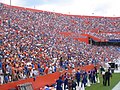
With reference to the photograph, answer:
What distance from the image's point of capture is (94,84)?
22812 mm

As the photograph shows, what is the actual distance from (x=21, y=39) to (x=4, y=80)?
37.2 feet

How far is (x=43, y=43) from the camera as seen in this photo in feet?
103

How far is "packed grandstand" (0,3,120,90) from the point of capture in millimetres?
19609

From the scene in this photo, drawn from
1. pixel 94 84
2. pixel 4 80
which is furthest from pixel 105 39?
pixel 4 80

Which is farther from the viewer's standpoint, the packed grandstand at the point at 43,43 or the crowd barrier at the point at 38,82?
the packed grandstand at the point at 43,43

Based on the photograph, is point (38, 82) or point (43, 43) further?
point (43, 43)

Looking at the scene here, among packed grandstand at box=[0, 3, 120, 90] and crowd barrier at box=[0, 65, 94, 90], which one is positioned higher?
packed grandstand at box=[0, 3, 120, 90]

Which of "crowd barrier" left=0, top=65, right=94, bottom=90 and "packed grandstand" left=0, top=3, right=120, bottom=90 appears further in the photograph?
"packed grandstand" left=0, top=3, right=120, bottom=90

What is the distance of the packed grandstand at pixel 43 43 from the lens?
19609 millimetres

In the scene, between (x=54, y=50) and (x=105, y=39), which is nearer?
(x=54, y=50)

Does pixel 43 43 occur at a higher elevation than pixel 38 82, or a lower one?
higher

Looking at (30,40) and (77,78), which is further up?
(30,40)

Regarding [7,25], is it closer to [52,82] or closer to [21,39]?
[21,39]

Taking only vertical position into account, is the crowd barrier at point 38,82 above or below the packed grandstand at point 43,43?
below
